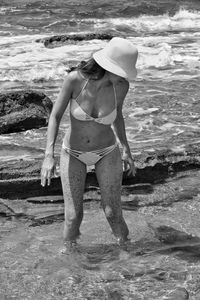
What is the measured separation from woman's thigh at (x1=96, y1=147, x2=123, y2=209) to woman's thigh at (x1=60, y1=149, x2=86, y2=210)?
0.49 feet

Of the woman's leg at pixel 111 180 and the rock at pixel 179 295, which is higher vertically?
the woman's leg at pixel 111 180

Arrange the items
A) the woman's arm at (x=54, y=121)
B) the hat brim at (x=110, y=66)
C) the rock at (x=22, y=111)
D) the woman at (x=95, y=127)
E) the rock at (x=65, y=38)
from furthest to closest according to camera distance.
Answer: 1. the rock at (x=65, y=38)
2. the rock at (x=22, y=111)
3. the woman's arm at (x=54, y=121)
4. the woman at (x=95, y=127)
5. the hat brim at (x=110, y=66)

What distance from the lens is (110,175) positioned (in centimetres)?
503

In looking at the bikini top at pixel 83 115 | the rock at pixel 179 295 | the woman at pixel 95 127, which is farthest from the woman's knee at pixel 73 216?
the rock at pixel 179 295

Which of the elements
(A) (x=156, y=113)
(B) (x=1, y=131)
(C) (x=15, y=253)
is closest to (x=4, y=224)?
(C) (x=15, y=253)

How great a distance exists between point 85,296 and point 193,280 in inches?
34.1

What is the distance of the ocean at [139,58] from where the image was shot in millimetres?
9227

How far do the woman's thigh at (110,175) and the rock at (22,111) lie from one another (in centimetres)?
412

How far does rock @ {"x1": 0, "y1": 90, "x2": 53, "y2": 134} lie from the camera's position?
9086mm

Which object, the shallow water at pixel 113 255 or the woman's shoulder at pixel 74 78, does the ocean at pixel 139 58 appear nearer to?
the shallow water at pixel 113 255

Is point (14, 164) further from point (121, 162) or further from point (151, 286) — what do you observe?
point (151, 286)

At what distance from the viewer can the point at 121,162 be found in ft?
16.8

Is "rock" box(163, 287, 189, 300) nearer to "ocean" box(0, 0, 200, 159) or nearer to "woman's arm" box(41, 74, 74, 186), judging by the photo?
"woman's arm" box(41, 74, 74, 186)

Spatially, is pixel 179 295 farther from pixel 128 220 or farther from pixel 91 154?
pixel 128 220
